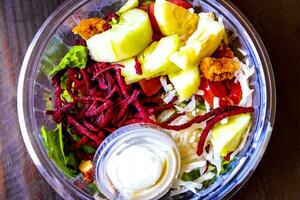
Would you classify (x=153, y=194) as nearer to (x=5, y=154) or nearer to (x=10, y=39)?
(x=5, y=154)

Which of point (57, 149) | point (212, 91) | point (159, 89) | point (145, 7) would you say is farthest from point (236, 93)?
point (57, 149)

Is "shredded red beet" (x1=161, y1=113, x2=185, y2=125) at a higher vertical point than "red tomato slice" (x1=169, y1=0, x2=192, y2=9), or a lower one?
lower

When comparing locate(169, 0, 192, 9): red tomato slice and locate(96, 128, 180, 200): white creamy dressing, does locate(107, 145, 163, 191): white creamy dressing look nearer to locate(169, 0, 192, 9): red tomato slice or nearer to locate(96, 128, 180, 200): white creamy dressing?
locate(96, 128, 180, 200): white creamy dressing

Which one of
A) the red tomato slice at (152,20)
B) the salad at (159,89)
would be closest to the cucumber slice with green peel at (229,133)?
the salad at (159,89)

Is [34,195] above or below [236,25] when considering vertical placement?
below

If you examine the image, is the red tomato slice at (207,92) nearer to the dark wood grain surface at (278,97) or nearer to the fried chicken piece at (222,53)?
the fried chicken piece at (222,53)

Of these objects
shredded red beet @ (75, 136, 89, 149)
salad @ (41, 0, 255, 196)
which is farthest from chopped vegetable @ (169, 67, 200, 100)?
shredded red beet @ (75, 136, 89, 149)

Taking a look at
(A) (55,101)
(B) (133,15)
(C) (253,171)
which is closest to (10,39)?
(A) (55,101)
